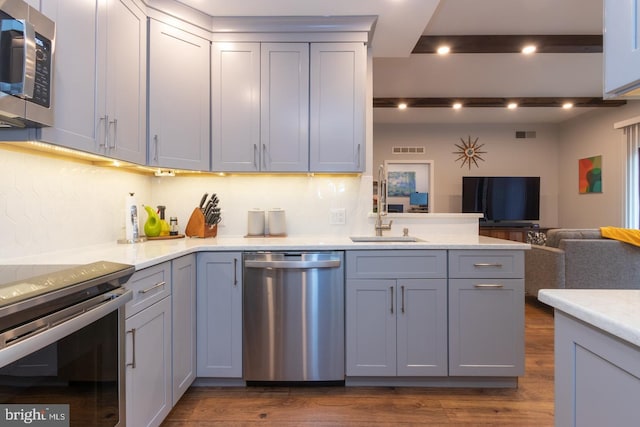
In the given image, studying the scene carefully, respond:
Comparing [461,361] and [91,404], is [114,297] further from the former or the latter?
[461,361]

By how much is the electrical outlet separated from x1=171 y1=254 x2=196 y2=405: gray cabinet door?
1.12 metres

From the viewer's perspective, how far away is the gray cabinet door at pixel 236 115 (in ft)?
8.04

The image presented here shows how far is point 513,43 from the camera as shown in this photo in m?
3.36

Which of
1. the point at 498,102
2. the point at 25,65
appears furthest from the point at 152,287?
the point at 498,102

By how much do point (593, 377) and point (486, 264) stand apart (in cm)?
141

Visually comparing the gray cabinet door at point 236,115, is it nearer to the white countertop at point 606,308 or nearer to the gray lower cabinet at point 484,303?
the gray lower cabinet at point 484,303

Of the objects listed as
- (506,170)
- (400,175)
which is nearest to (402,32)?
(400,175)

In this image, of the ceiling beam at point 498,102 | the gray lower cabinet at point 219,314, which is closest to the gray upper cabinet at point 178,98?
the gray lower cabinet at point 219,314

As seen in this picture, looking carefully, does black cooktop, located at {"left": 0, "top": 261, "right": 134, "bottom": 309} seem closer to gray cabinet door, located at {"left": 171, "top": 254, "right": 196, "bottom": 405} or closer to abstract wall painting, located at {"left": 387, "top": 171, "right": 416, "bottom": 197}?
gray cabinet door, located at {"left": 171, "top": 254, "right": 196, "bottom": 405}

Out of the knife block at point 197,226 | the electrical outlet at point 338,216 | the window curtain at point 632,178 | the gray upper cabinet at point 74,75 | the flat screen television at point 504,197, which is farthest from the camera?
the flat screen television at point 504,197

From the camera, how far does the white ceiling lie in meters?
2.33

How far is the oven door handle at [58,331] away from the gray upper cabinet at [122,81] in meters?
0.86

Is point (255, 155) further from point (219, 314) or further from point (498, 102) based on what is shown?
point (498, 102)

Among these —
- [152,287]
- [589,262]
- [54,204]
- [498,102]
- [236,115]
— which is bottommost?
[589,262]
